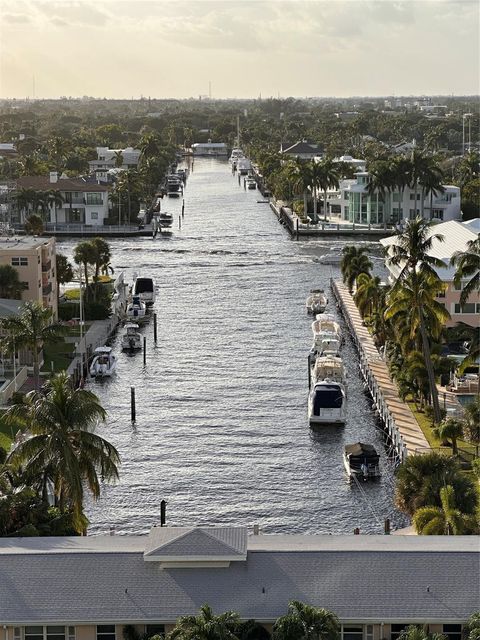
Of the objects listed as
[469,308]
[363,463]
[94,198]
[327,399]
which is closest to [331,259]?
[94,198]

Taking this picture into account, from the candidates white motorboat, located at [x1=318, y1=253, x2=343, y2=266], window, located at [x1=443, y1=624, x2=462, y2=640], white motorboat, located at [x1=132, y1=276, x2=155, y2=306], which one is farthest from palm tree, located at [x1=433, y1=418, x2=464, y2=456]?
white motorboat, located at [x1=318, y1=253, x2=343, y2=266]

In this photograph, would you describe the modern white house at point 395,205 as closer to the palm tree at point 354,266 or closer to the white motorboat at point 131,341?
the palm tree at point 354,266

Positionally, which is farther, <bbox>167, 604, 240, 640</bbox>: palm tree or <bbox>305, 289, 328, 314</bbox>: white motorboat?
<bbox>305, 289, 328, 314</bbox>: white motorboat

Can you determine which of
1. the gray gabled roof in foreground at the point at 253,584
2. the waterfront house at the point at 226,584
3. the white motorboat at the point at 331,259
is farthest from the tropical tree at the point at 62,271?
the gray gabled roof in foreground at the point at 253,584

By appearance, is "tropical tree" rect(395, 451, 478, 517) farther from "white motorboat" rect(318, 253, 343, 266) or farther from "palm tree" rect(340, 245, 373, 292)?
"white motorboat" rect(318, 253, 343, 266)

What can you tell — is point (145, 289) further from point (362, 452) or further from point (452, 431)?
point (452, 431)

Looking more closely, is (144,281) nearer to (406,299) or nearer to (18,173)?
(406,299)
